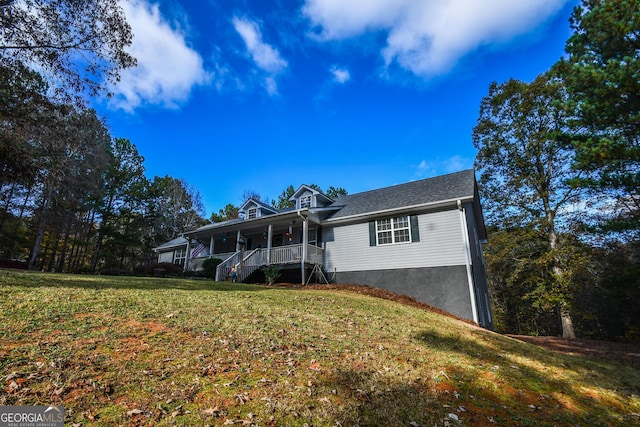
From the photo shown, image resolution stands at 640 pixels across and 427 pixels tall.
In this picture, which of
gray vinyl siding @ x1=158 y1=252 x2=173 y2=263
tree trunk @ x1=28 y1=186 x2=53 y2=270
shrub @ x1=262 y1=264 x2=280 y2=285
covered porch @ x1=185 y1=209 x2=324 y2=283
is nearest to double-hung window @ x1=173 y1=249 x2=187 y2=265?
gray vinyl siding @ x1=158 y1=252 x2=173 y2=263

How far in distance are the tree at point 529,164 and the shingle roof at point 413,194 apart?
580cm

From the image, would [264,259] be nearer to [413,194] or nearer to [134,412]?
[413,194]

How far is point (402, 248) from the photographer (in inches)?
535

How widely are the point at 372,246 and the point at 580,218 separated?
1214 centimetres

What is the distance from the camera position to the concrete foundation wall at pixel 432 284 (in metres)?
11.9

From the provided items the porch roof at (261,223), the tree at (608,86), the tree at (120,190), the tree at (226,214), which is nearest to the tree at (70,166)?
Result: the tree at (120,190)

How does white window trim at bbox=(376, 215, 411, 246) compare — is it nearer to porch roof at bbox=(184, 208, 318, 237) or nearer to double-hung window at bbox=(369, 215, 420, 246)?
double-hung window at bbox=(369, 215, 420, 246)

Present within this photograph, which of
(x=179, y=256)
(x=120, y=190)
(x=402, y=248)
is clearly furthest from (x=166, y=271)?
(x=402, y=248)

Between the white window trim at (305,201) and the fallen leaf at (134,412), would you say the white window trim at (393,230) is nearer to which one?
the white window trim at (305,201)

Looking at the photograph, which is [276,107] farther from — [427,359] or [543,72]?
[543,72]

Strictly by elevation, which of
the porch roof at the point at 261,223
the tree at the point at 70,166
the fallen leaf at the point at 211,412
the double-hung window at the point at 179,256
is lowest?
the fallen leaf at the point at 211,412

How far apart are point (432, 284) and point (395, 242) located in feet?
8.08

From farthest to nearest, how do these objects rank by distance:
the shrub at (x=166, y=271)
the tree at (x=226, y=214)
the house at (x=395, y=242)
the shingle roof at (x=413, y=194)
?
the tree at (x=226, y=214)
the shrub at (x=166, y=271)
the shingle roof at (x=413, y=194)
the house at (x=395, y=242)

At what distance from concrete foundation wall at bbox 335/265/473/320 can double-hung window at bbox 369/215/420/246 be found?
4.61 ft
